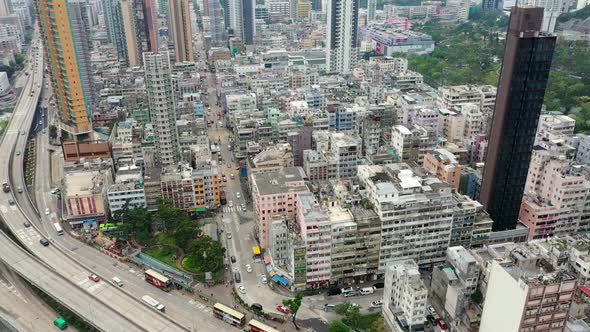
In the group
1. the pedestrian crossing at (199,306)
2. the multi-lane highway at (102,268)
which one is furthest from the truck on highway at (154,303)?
the pedestrian crossing at (199,306)

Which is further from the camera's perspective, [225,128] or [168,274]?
[225,128]

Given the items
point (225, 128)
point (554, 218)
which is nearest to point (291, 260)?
point (554, 218)

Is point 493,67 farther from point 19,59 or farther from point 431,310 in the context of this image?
point 19,59

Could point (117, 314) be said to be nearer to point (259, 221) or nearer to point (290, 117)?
point (259, 221)

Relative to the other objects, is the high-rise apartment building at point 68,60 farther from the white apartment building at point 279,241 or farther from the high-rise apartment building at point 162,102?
the white apartment building at point 279,241

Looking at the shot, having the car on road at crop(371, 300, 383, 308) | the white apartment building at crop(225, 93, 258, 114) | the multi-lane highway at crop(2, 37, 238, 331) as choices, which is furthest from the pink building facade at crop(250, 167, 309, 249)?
the white apartment building at crop(225, 93, 258, 114)

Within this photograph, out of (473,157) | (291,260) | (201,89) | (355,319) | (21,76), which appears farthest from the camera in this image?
(21,76)
